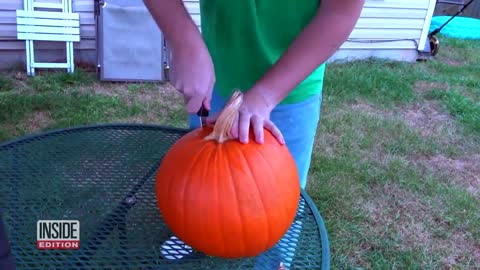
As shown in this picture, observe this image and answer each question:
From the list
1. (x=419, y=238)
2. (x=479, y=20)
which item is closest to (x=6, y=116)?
(x=419, y=238)

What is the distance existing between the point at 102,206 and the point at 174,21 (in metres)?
0.54

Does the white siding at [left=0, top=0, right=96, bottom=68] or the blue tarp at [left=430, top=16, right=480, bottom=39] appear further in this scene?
the blue tarp at [left=430, top=16, right=480, bottom=39]

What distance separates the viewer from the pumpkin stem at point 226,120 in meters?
0.99

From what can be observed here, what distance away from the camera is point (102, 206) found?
4.38ft

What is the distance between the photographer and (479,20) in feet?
27.1

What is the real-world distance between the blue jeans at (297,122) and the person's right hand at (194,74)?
0.30m

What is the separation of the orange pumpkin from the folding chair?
384 centimetres

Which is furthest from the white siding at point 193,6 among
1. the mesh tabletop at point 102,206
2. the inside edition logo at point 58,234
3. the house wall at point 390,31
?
the inside edition logo at point 58,234

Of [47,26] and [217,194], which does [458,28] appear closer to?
[47,26]

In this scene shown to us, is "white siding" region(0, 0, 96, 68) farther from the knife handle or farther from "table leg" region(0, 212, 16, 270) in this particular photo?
"table leg" region(0, 212, 16, 270)

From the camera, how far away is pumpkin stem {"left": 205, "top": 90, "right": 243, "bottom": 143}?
99 cm

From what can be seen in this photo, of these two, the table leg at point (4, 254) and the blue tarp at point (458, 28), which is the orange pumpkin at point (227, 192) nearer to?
the table leg at point (4, 254)

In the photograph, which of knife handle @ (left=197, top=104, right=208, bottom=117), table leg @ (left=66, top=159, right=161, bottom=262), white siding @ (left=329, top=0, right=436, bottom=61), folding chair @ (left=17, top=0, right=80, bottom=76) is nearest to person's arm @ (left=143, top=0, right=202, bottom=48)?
knife handle @ (left=197, top=104, right=208, bottom=117)

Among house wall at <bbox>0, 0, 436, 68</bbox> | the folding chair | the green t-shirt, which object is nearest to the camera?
the green t-shirt
